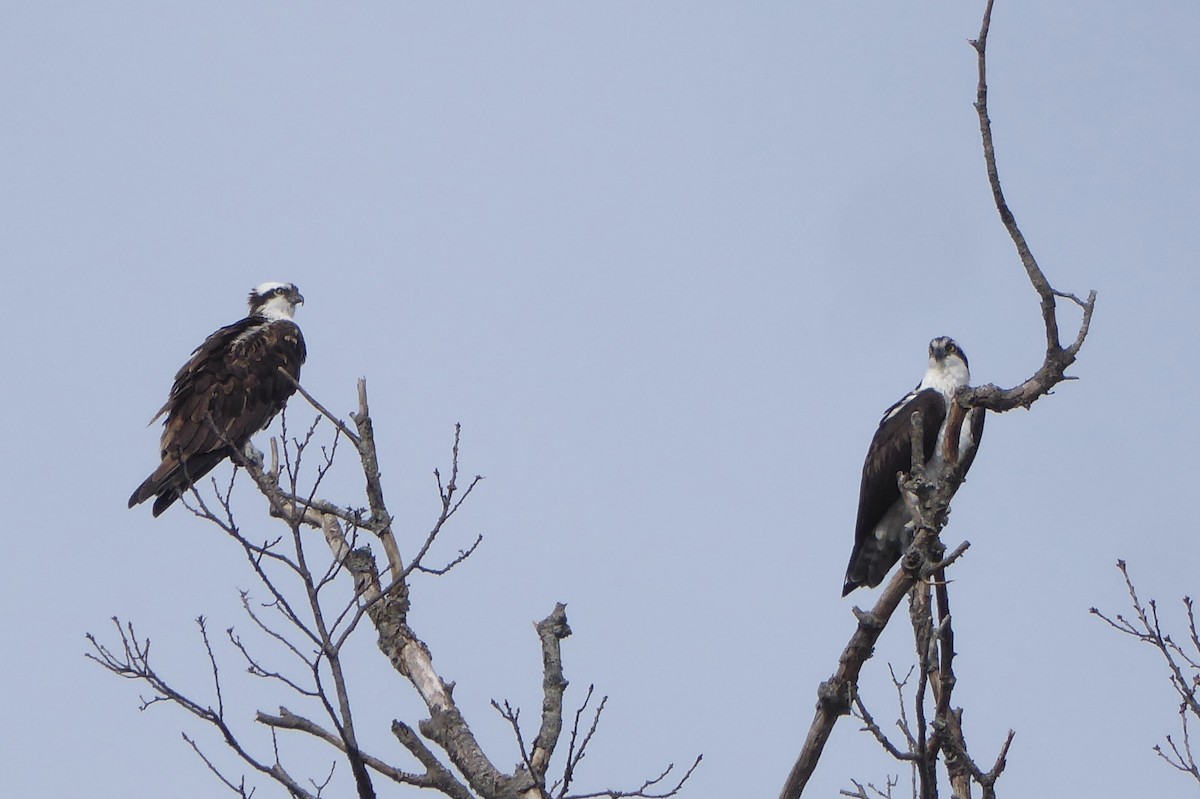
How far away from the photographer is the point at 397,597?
634 centimetres

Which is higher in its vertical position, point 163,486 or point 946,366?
point 946,366

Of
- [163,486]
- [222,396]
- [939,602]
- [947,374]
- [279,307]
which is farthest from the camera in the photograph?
[279,307]

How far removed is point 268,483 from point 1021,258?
3619mm

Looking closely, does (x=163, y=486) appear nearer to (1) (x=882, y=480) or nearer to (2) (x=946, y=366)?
(1) (x=882, y=480)

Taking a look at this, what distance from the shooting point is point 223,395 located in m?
9.88

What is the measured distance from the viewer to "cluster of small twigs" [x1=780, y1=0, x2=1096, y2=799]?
4273 mm

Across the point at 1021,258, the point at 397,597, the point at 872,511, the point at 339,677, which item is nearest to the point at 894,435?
the point at 872,511

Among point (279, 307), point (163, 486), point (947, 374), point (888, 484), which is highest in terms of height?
point (279, 307)

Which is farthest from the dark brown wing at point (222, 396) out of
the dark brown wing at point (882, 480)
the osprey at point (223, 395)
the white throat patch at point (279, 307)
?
the dark brown wing at point (882, 480)

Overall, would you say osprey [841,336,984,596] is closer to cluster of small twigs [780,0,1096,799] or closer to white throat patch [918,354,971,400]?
white throat patch [918,354,971,400]

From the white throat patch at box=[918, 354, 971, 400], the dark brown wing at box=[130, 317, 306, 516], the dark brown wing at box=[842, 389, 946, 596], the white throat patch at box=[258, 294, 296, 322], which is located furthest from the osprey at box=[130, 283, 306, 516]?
the white throat patch at box=[918, 354, 971, 400]

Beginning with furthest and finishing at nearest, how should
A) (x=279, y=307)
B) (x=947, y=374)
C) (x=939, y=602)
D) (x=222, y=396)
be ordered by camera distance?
(x=279, y=307) < (x=222, y=396) < (x=947, y=374) < (x=939, y=602)

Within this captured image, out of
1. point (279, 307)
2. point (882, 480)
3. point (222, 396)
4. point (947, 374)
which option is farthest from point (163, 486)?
point (947, 374)

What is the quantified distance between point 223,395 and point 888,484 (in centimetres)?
480
